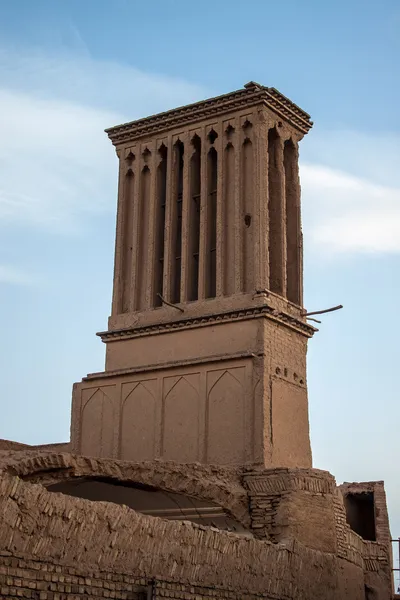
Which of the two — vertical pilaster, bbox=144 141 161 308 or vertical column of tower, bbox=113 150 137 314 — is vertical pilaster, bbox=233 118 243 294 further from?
vertical column of tower, bbox=113 150 137 314

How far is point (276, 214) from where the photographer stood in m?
18.6

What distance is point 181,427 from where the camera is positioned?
56.3ft

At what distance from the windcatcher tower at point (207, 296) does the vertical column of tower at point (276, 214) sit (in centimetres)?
2

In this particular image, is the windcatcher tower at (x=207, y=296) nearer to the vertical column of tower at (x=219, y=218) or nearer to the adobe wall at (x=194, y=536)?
the vertical column of tower at (x=219, y=218)

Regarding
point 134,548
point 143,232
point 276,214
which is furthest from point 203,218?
point 134,548

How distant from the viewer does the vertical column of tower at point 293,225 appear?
60.9 ft

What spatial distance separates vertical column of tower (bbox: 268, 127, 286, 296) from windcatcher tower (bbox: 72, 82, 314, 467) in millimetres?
23

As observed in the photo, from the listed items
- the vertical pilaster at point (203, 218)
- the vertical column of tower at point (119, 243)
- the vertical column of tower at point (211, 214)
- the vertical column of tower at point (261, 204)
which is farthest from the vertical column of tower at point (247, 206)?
the vertical column of tower at point (119, 243)

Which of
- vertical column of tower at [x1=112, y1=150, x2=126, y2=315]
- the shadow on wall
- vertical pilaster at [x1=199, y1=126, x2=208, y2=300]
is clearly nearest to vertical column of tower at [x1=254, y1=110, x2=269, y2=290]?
vertical pilaster at [x1=199, y1=126, x2=208, y2=300]

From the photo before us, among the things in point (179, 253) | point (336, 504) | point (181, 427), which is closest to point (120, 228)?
point (179, 253)

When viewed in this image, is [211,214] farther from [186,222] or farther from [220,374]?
[220,374]

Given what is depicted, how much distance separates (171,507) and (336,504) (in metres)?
2.47

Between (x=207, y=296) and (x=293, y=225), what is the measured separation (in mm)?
2146

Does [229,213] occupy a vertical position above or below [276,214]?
below
